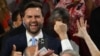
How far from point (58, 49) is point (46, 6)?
102 cm

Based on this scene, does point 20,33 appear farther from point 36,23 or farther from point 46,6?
point 46,6

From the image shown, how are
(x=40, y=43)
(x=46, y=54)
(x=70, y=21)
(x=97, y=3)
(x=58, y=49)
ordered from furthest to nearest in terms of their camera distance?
(x=97, y=3) → (x=70, y=21) → (x=58, y=49) → (x=40, y=43) → (x=46, y=54)

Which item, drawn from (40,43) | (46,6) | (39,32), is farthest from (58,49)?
(46,6)

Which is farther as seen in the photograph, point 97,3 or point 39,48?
point 97,3

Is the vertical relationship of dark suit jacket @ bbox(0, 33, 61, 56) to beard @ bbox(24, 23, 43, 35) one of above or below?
below

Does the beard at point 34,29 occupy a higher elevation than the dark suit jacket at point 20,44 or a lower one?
higher

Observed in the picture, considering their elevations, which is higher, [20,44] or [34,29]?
[34,29]

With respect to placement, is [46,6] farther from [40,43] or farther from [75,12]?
[40,43]

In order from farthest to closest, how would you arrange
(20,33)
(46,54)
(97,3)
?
(97,3)
(20,33)
(46,54)

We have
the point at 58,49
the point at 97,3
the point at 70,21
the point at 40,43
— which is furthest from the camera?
the point at 97,3

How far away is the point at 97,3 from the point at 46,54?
1755 mm

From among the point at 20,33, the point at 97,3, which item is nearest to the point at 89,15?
the point at 97,3

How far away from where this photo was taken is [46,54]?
8.86ft

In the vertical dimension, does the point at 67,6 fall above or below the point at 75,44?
above
